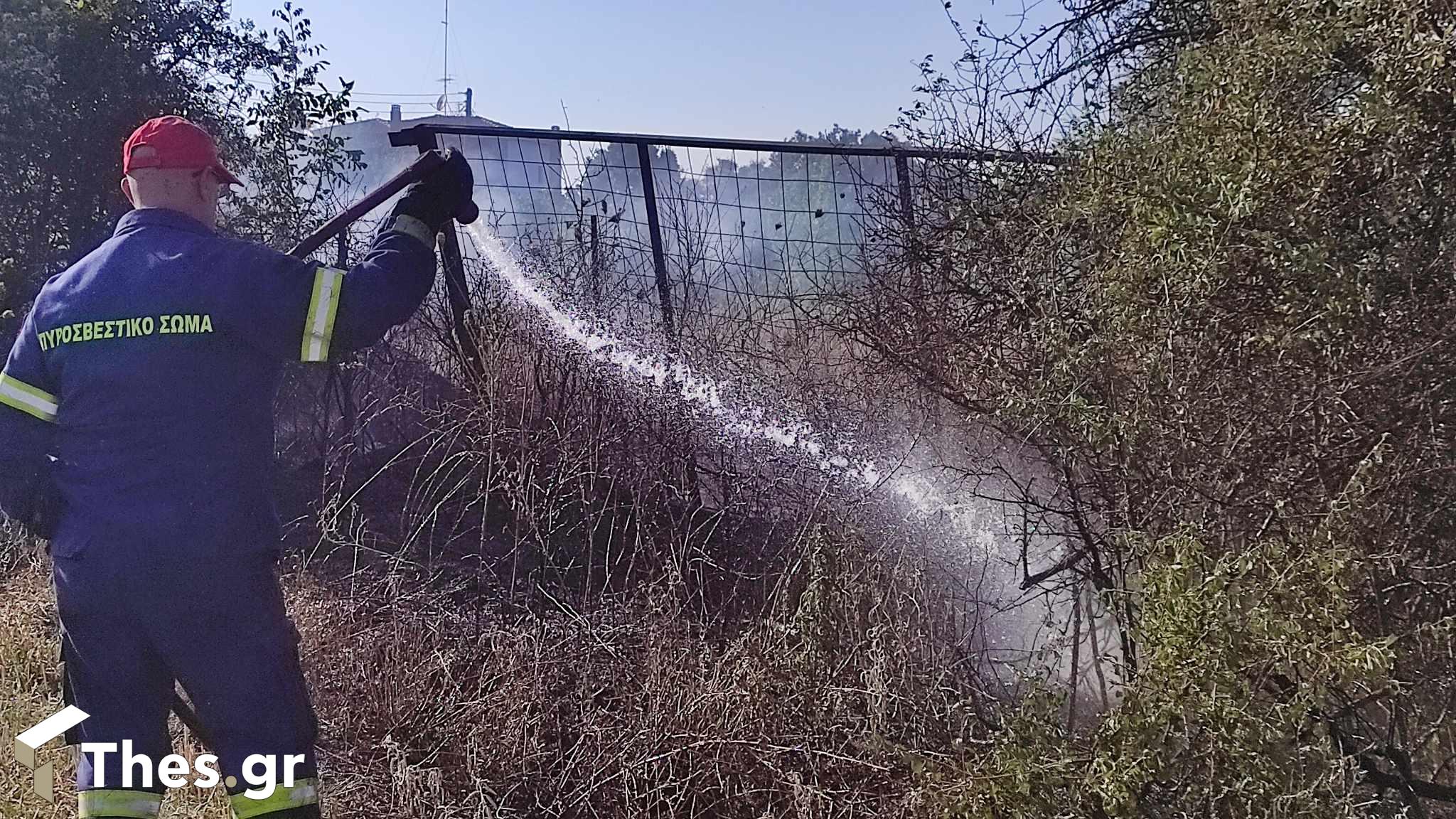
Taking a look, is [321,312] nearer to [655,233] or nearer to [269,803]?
[269,803]

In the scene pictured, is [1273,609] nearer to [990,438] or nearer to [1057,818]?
[1057,818]

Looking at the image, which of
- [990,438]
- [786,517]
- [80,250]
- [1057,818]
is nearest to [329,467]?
[80,250]

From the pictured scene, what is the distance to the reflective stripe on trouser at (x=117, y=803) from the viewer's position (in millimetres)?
2449

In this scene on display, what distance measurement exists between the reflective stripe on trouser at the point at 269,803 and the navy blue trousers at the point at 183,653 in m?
0.03

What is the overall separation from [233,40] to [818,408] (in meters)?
2.83

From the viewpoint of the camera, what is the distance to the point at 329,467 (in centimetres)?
393

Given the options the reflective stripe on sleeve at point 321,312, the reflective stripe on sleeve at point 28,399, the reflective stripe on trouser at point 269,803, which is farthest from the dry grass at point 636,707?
the reflective stripe on sleeve at point 321,312

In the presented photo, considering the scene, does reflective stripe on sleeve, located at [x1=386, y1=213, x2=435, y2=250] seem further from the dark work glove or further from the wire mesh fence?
the wire mesh fence

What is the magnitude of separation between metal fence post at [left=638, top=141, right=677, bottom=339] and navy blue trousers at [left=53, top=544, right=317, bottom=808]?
6.79ft

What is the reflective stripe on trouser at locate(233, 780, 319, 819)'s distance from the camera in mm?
2410

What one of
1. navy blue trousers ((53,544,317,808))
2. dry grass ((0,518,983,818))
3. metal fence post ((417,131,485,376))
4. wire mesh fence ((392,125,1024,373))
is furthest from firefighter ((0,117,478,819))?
wire mesh fence ((392,125,1024,373))

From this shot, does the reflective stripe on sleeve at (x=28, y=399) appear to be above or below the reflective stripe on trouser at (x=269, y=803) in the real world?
above

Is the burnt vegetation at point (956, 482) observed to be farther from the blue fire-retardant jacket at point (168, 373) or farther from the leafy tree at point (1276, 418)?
the blue fire-retardant jacket at point (168, 373)

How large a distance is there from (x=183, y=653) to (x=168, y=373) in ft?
2.15
